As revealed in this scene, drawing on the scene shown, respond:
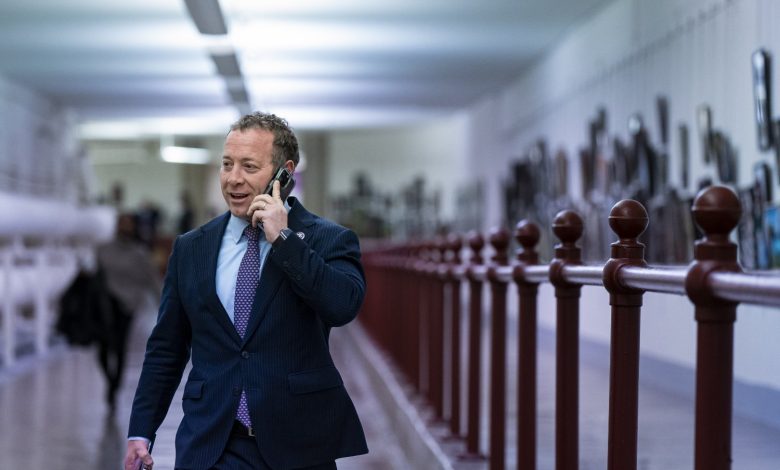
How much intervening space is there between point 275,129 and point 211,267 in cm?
38

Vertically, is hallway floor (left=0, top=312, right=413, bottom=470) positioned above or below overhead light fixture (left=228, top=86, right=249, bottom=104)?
below

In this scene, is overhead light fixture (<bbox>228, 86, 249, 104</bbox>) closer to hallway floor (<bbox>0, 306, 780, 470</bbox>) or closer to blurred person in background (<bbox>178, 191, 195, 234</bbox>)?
hallway floor (<bbox>0, 306, 780, 470</bbox>)

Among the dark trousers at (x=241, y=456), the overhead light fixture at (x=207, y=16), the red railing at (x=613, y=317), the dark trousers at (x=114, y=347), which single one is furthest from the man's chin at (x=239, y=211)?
the overhead light fixture at (x=207, y=16)

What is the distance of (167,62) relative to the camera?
20500 millimetres

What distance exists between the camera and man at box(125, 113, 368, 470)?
136 inches

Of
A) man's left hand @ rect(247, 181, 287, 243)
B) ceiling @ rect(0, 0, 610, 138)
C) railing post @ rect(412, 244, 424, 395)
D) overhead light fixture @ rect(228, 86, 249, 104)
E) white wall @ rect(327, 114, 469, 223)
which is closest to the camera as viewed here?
man's left hand @ rect(247, 181, 287, 243)

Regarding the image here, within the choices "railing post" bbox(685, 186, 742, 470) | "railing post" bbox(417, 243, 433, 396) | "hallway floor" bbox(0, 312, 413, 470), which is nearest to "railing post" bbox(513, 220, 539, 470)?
"hallway floor" bbox(0, 312, 413, 470)

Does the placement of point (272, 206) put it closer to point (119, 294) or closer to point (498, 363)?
point (498, 363)

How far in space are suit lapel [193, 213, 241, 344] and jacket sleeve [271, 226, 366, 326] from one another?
0.21 m

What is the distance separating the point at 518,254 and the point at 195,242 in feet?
6.51

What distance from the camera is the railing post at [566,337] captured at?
4188 mm

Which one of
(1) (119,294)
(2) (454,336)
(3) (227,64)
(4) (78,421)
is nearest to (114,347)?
(1) (119,294)

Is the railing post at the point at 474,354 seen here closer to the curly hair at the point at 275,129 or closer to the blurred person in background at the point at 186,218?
the curly hair at the point at 275,129

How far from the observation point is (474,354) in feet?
23.9
